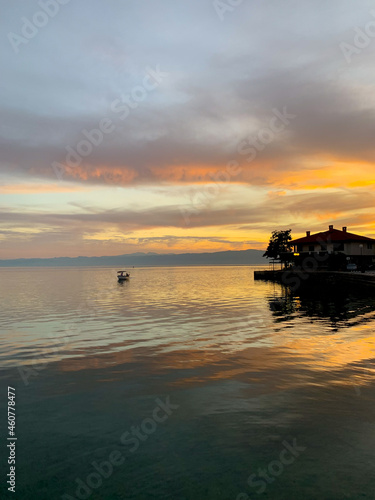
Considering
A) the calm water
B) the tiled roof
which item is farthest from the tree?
the calm water

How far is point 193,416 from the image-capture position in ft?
40.8

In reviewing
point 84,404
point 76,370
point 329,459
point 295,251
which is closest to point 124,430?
point 84,404

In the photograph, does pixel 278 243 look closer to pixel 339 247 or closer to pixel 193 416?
pixel 339 247

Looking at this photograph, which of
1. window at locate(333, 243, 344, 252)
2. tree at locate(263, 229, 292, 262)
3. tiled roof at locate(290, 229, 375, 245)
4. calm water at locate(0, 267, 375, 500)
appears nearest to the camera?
calm water at locate(0, 267, 375, 500)

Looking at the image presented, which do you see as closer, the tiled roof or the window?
the tiled roof

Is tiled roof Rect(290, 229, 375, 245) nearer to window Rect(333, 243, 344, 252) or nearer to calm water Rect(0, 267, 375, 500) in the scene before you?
window Rect(333, 243, 344, 252)

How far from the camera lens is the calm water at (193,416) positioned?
8695mm

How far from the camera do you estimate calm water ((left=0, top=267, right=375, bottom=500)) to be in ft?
28.5

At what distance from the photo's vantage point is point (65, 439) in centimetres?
1082

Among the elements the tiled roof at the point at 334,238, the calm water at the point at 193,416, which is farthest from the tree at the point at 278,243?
the calm water at the point at 193,416

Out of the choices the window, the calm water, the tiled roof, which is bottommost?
the calm water

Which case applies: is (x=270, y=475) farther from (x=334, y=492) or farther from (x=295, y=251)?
(x=295, y=251)

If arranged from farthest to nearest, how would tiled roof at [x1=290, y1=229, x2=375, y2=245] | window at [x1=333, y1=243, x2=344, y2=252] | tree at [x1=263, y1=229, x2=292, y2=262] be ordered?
tree at [x1=263, y1=229, x2=292, y2=262] < window at [x1=333, y1=243, x2=344, y2=252] < tiled roof at [x1=290, y1=229, x2=375, y2=245]

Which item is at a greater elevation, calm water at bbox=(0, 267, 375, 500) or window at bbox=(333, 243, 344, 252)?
window at bbox=(333, 243, 344, 252)
